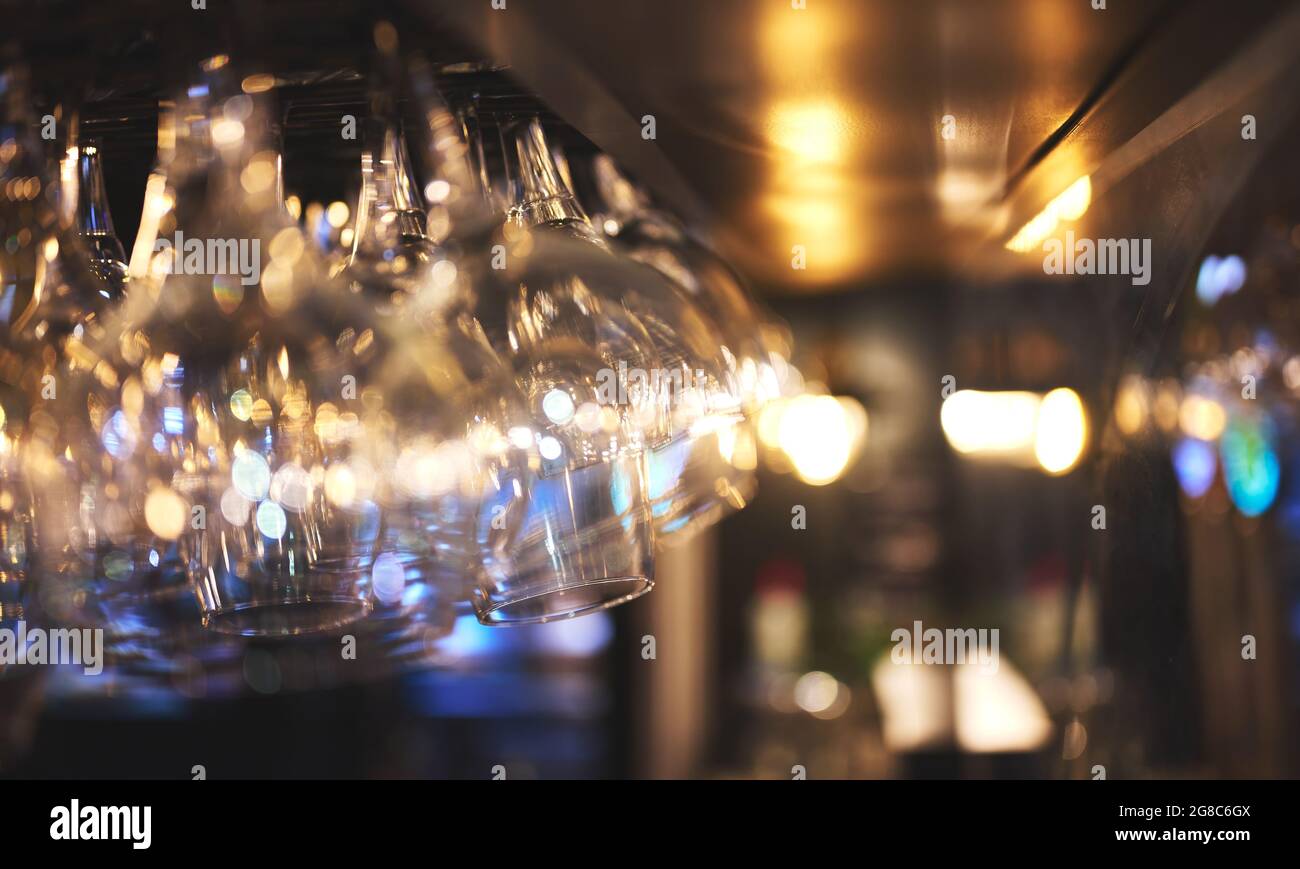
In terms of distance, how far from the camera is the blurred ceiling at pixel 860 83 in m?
0.50

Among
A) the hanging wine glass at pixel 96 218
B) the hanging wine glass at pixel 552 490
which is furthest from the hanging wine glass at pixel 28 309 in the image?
the hanging wine glass at pixel 552 490

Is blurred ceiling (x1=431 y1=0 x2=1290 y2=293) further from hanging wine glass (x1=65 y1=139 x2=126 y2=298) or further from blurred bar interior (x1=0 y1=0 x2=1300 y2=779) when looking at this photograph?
hanging wine glass (x1=65 y1=139 x2=126 y2=298)

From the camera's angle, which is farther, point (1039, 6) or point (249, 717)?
point (249, 717)

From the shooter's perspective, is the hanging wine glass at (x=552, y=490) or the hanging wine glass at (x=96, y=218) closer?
the hanging wine glass at (x=552, y=490)

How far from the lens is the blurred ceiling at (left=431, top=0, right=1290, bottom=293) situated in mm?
498

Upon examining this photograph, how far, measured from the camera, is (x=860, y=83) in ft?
1.84

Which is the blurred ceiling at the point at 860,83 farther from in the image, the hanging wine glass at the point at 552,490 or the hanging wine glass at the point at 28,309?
the hanging wine glass at the point at 28,309

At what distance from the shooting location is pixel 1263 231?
98 centimetres

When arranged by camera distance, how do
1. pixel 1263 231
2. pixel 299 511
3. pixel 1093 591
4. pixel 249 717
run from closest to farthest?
pixel 299 511
pixel 1093 591
pixel 1263 231
pixel 249 717

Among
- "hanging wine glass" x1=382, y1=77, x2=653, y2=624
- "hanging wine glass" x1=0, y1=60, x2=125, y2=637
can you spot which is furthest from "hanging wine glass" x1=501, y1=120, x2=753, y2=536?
"hanging wine glass" x1=0, y1=60, x2=125, y2=637

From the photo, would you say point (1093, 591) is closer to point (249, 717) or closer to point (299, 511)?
point (299, 511)
